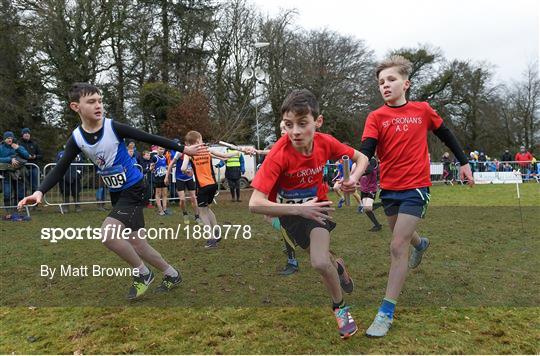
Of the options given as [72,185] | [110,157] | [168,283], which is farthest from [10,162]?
[168,283]

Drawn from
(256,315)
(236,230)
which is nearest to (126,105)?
(236,230)

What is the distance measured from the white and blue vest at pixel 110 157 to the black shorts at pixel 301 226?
194 centimetres

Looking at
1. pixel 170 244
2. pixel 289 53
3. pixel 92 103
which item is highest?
pixel 289 53

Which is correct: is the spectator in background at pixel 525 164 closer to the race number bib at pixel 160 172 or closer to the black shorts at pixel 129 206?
the race number bib at pixel 160 172

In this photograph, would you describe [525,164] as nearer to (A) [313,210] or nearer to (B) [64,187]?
(B) [64,187]

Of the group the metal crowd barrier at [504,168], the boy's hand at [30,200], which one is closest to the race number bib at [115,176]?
the boy's hand at [30,200]

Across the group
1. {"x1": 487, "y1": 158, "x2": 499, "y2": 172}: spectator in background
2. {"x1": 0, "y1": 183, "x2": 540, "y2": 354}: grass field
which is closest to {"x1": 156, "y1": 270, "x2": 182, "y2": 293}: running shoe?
{"x1": 0, "y1": 183, "x2": 540, "y2": 354}: grass field

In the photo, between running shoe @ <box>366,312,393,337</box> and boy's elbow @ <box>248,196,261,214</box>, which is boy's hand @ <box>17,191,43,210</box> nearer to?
boy's elbow @ <box>248,196,261,214</box>

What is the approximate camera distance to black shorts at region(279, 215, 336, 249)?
3867mm

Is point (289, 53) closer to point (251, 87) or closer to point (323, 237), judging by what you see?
point (251, 87)

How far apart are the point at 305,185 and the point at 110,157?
218 centimetres

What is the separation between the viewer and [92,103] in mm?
4652

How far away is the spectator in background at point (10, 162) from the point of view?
1112 centimetres

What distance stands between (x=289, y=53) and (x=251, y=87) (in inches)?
182
